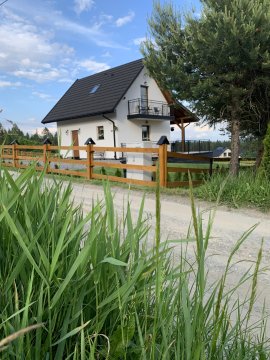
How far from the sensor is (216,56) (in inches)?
342

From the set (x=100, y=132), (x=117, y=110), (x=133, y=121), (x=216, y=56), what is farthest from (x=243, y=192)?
(x=100, y=132)

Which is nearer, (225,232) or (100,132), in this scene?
(225,232)

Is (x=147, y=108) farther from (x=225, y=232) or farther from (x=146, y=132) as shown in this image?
(x=225, y=232)

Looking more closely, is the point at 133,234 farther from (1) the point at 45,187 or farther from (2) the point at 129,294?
(1) the point at 45,187

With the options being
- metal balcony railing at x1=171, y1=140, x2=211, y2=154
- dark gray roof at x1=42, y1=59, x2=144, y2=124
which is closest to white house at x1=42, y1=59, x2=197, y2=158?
dark gray roof at x1=42, y1=59, x2=144, y2=124

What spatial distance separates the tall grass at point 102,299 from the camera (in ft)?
2.90

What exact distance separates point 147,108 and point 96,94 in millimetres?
4134

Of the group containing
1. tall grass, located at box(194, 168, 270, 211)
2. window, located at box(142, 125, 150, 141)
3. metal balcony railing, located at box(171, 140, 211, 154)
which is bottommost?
tall grass, located at box(194, 168, 270, 211)

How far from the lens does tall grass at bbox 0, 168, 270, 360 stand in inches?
34.8

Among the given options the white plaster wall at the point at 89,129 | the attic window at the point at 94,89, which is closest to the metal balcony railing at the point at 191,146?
the white plaster wall at the point at 89,129

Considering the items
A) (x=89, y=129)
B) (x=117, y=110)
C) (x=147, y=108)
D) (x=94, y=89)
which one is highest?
(x=94, y=89)

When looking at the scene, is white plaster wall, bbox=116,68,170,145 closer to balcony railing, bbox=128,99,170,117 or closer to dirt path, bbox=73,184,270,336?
balcony railing, bbox=128,99,170,117

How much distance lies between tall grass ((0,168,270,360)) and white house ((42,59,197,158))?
22456 millimetres

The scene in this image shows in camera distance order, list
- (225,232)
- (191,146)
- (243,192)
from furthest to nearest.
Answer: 1. (191,146)
2. (243,192)
3. (225,232)
